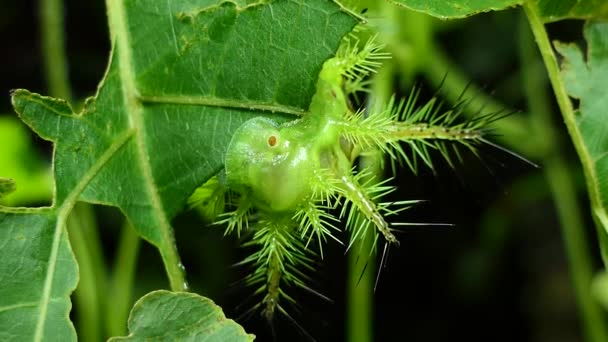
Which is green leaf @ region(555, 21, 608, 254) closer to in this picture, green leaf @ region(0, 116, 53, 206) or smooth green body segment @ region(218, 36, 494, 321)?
smooth green body segment @ region(218, 36, 494, 321)

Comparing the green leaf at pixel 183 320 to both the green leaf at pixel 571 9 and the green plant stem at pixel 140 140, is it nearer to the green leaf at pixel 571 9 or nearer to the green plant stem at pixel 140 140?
the green plant stem at pixel 140 140

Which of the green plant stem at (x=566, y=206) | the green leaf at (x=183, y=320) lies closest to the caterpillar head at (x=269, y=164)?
the green leaf at (x=183, y=320)

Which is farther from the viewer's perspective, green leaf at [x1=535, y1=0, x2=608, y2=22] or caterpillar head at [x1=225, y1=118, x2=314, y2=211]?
green leaf at [x1=535, y1=0, x2=608, y2=22]

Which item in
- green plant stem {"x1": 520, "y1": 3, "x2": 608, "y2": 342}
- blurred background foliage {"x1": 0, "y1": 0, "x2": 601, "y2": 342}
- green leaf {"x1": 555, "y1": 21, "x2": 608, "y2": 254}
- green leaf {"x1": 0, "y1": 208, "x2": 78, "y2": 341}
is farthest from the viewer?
blurred background foliage {"x1": 0, "y1": 0, "x2": 601, "y2": 342}

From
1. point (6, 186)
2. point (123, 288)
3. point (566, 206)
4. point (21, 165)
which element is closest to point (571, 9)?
point (6, 186)

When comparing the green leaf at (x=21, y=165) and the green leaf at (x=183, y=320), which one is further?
the green leaf at (x=21, y=165)

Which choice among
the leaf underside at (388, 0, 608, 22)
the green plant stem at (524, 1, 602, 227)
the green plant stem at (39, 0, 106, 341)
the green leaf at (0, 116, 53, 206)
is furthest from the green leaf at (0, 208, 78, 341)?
the green leaf at (0, 116, 53, 206)

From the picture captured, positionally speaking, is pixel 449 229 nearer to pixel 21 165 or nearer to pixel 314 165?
pixel 21 165
